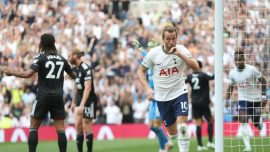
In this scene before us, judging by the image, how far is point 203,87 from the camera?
19.1 metres

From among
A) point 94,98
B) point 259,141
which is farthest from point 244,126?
point 94,98

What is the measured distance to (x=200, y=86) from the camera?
19.0 meters

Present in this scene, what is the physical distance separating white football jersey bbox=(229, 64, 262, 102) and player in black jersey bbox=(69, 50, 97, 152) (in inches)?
128

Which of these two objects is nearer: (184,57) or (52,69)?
(184,57)

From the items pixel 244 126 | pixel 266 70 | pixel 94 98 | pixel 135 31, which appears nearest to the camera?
pixel 94 98

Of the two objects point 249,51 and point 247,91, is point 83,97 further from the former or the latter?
point 249,51

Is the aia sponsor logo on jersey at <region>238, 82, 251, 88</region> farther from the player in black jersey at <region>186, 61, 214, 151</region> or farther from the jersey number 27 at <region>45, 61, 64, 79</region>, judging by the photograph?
the jersey number 27 at <region>45, 61, 64, 79</region>

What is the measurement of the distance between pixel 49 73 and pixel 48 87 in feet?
0.84

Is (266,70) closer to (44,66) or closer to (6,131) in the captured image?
(44,66)

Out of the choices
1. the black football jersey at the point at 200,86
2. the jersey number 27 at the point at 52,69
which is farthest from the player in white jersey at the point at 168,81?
the black football jersey at the point at 200,86

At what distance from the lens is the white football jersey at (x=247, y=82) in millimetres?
16344

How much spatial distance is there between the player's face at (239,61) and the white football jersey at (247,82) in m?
0.13

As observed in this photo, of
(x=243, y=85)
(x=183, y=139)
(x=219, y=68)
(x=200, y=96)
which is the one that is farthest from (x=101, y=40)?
(x=219, y=68)

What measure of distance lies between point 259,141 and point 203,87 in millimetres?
2861
